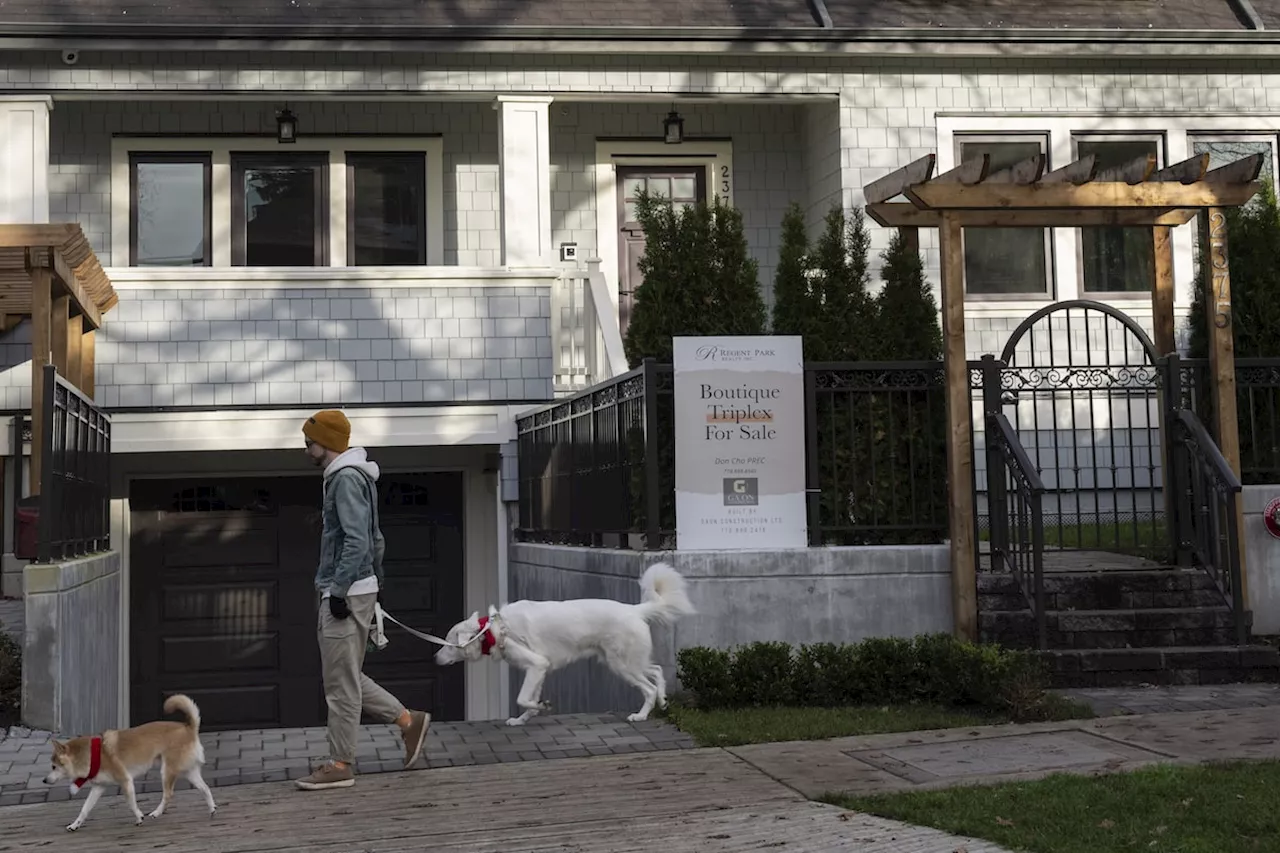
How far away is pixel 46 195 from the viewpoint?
14.9 metres

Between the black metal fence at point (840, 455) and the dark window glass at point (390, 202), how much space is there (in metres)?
5.60

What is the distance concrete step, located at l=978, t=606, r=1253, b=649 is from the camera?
35.3ft

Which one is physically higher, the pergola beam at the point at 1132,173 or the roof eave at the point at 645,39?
the roof eave at the point at 645,39

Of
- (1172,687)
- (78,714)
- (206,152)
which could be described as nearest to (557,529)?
(78,714)

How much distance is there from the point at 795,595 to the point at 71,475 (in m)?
5.02

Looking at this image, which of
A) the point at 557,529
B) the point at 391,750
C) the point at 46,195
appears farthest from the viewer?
the point at 46,195

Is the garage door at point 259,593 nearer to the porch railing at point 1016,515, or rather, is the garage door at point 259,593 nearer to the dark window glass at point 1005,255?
the dark window glass at point 1005,255

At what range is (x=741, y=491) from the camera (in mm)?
10641

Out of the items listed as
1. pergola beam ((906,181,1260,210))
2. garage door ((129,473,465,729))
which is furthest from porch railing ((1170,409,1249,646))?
garage door ((129,473,465,729))

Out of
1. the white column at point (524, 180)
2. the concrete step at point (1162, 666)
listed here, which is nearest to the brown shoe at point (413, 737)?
the concrete step at point (1162, 666)

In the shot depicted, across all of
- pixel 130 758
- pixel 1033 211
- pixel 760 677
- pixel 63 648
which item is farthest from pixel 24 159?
pixel 130 758

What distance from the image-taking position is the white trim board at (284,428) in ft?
47.7

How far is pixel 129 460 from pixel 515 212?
450 cm

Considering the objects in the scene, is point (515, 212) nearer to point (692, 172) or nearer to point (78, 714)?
point (692, 172)
